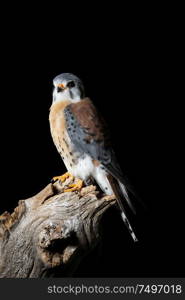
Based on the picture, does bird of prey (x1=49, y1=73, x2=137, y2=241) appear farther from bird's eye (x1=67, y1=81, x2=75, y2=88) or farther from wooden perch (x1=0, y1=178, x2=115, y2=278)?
wooden perch (x1=0, y1=178, x2=115, y2=278)

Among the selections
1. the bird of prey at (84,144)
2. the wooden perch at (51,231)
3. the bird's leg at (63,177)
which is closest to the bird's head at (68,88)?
the bird of prey at (84,144)

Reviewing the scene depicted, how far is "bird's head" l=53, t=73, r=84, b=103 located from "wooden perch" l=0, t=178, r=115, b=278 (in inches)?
25.0

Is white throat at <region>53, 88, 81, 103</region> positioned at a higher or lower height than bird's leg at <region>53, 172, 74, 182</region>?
higher

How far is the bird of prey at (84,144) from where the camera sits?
120 inches

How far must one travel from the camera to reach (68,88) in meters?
3.19

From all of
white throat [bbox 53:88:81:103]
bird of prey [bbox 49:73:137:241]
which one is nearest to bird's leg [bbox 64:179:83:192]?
bird of prey [bbox 49:73:137:241]

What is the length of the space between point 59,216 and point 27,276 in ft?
1.38

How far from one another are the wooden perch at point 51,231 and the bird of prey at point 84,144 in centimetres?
12

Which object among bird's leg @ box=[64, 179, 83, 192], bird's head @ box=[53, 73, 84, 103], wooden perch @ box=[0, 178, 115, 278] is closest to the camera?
wooden perch @ box=[0, 178, 115, 278]

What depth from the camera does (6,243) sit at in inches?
117

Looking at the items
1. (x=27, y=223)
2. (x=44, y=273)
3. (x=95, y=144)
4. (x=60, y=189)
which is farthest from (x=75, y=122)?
(x=44, y=273)

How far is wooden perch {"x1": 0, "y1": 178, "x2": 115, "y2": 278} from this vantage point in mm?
2777

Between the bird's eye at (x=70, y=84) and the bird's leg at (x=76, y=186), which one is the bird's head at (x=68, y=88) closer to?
the bird's eye at (x=70, y=84)

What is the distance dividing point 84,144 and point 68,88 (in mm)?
424
